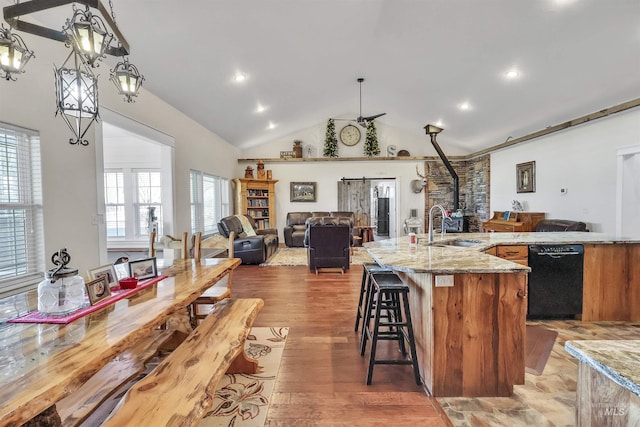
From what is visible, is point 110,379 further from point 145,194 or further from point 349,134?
point 349,134

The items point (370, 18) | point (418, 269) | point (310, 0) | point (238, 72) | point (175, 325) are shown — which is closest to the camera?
point (418, 269)

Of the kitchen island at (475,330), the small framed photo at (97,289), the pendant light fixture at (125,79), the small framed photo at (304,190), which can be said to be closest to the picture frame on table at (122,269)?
the small framed photo at (97,289)

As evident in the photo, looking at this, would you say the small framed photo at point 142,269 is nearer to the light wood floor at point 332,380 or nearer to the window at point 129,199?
the light wood floor at point 332,380

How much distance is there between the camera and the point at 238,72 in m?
4.32

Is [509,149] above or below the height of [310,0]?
below

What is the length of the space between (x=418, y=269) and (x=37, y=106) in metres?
3.32

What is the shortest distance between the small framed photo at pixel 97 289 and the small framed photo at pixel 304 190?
7.37 metres

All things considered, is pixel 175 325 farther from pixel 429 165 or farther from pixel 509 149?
pixel 429 165

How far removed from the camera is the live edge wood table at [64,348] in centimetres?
88

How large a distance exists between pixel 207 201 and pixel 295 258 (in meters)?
2.32

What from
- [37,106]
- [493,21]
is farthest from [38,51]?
[493,21]

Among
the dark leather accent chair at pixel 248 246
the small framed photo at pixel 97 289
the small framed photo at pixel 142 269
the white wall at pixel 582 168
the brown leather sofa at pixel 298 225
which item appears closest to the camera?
the small framed photo at pixel 97 289

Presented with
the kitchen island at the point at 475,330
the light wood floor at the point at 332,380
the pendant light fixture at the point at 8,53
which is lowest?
the light wood floor at the point at 332,380

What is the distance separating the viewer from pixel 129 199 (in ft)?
22.9
